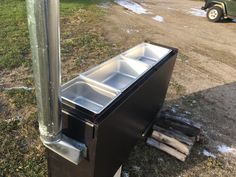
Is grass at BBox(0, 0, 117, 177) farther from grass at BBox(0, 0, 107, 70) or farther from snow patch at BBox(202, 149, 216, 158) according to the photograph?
snow patch at BBox(202, 149, 216, 158)

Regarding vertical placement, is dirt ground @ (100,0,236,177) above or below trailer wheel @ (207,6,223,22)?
below

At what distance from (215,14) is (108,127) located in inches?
346

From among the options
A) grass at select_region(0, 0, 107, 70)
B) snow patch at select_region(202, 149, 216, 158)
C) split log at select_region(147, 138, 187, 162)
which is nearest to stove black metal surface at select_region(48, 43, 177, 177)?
split log at select_region(147, 138, 187, 162)

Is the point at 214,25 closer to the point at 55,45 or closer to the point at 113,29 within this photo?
the point at 113,29

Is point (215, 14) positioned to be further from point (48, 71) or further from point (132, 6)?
point (48, 71)

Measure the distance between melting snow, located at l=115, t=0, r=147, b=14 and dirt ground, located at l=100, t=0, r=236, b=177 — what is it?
0.32 metres

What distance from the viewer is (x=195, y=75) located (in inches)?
203

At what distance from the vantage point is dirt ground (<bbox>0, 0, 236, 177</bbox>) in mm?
2902

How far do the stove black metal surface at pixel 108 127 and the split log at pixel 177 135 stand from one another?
0.31 metres

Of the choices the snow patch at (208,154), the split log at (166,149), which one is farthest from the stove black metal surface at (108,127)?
the snow patch at (208,154)

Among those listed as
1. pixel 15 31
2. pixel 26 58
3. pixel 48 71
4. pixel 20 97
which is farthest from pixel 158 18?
pixel 48 71

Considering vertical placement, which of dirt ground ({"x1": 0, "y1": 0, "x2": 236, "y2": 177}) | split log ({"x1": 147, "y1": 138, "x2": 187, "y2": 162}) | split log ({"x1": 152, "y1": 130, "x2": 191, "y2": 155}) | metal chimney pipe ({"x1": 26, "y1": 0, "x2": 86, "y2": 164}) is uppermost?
metal chimney pipe ({"x1": 26, "y1": 0, "x2": 86, "y2": 164})

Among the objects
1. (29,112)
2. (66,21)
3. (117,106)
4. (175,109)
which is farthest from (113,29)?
(117,106)

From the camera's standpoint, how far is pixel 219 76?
5.30 meters
